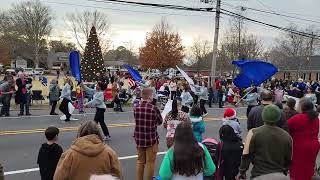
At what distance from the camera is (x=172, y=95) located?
87.5 feet

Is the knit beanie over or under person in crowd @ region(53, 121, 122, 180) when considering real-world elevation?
over

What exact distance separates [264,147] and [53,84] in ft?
46.0

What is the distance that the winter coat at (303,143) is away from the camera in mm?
6633

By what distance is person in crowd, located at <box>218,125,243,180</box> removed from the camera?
245 inches

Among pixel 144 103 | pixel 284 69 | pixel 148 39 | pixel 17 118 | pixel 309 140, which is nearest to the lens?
pixel 309 140

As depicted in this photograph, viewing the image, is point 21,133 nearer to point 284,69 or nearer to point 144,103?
point 144,103

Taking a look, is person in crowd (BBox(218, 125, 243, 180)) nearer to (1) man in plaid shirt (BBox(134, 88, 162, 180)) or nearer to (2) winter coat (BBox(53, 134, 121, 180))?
(1) man in plaid shirt (BBox(134, 88, 162, 180))

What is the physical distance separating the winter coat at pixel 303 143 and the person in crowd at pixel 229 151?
0.95m

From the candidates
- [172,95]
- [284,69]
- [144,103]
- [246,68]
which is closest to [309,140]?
[144,103]

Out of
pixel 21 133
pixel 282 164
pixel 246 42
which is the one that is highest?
pixel 246 42

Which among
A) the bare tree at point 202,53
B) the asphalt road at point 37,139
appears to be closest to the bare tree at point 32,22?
the bare tree at point 202,53

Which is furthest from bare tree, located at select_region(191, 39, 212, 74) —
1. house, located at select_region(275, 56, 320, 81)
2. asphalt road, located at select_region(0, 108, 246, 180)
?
asphalt road, located at select_region(0, 108, 246, 180)

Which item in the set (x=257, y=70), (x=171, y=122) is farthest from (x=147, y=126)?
(x=257, y=70)

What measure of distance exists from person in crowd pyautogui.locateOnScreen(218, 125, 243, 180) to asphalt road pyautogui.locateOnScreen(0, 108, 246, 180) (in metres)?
2.52
